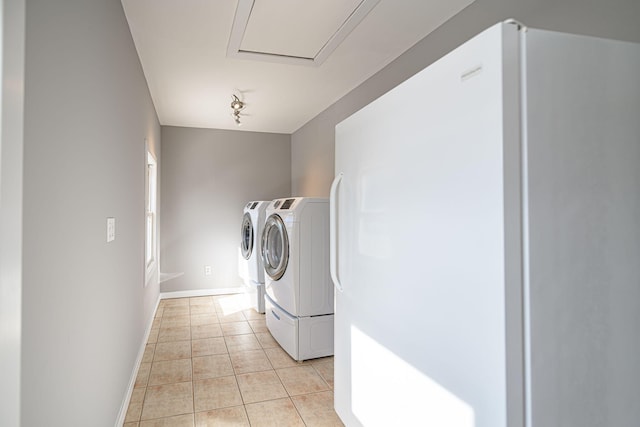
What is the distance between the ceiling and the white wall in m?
1.48

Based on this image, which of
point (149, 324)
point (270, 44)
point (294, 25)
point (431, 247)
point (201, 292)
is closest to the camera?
point (431, 247)

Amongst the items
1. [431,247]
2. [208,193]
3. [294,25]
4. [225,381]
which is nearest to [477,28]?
[294,25]

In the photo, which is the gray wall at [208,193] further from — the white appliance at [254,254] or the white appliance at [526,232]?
the white appliance at [526,232]

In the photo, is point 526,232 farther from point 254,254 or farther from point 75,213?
point 254,254

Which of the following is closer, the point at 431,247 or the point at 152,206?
the point at 431,247

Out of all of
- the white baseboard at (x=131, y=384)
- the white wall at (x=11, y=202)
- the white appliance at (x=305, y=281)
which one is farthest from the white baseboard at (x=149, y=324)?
the white wall at (x=11, y=202)

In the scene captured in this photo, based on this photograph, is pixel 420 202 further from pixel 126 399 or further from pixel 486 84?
pixel 126 399

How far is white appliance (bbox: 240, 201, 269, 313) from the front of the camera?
4.20 metres

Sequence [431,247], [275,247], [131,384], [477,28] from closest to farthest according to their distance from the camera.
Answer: [431,247] < [477,28] < [131,384] < [275,247]

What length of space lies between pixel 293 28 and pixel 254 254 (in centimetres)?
251

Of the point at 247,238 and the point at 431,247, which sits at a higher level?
the point at 431,247

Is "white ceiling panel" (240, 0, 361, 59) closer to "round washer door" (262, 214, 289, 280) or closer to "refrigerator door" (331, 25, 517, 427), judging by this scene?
"refrigerator door" (331, 25, 517, 427)

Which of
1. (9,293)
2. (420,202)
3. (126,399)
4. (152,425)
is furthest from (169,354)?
(420,202)

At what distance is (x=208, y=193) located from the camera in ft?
17.5
